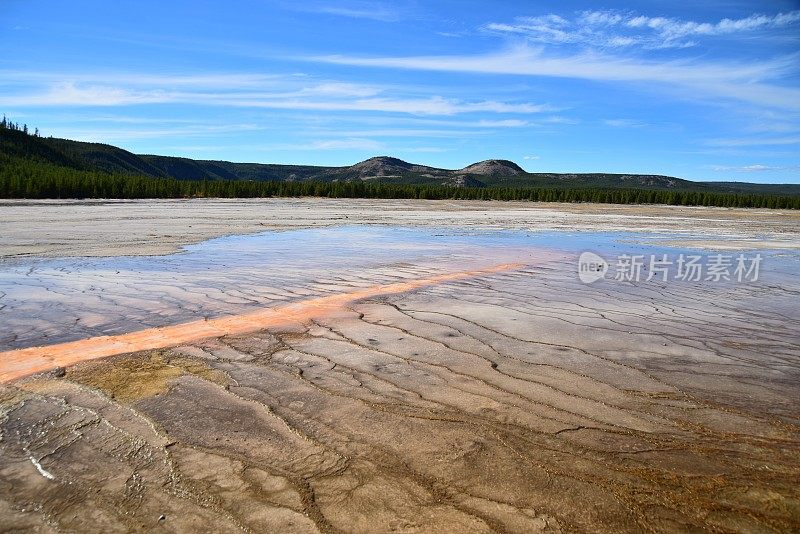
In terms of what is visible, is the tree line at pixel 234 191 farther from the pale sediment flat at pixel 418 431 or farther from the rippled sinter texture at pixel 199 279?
the pale sediment flat at pixel 418 431

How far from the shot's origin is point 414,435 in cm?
347

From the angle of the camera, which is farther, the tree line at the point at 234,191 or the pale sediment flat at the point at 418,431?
the tree line at the point at 234,191

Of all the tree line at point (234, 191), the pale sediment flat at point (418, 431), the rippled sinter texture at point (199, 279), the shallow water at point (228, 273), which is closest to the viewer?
the pale sediment flat at point (418, 431)

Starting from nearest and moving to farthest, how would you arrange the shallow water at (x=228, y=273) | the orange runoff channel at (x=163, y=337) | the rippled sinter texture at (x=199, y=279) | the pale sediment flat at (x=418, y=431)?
the pale sediment flat at (x=418, y=431)
the orange runoff channel at (x=163, y=337)
the rippled sinter texture at (x=199, y=279)
the shallow water at (x=228, y=273)

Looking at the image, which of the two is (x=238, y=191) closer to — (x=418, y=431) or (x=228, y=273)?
(x=228, y=273)

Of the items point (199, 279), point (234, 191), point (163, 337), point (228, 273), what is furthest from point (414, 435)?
point (234, 191)

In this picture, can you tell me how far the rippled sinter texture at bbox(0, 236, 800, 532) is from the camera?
270 cm

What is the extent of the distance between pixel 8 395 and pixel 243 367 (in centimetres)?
160

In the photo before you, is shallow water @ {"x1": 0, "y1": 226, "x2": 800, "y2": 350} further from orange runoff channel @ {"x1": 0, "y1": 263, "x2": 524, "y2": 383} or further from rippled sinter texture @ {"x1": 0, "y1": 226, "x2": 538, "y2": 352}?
orange runoff channel @ {"x1": 0, "y1": 263, "x2": 524, "y2": 383}

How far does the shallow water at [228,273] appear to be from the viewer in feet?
21.1

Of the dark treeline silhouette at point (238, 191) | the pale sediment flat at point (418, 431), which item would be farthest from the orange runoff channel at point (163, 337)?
the dark treeline silhouette at point (238, 191)

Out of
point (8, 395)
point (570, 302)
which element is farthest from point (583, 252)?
point (8, 395)

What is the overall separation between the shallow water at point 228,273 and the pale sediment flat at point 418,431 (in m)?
0.59

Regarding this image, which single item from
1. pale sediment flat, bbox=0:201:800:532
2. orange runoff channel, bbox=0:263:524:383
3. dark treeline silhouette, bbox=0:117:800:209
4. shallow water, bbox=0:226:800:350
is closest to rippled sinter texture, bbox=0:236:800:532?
pale sediment flat, bbox=0:201:800:532
